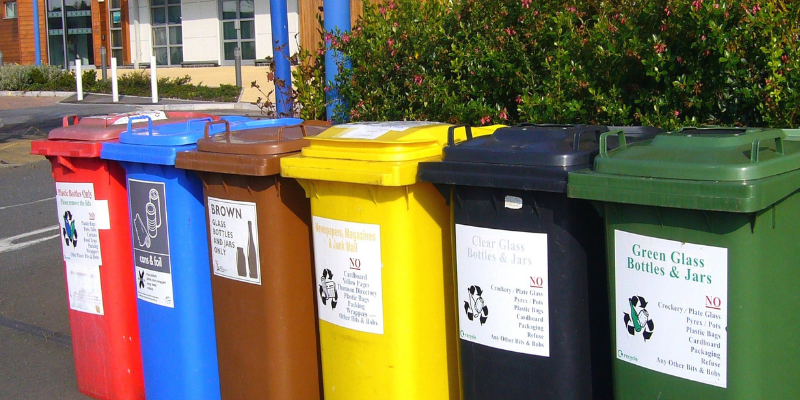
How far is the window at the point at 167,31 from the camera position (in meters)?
26.3

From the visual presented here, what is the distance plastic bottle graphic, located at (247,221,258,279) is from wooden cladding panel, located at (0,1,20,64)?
32741mm

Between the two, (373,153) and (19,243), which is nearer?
(373,153)

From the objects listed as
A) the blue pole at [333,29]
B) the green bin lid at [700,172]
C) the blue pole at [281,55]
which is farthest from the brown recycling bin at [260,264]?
the blue pole at [281,55]

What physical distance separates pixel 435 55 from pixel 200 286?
1.95 meters

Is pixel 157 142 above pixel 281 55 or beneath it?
beneath

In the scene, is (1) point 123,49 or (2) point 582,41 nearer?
(2) point 582,41

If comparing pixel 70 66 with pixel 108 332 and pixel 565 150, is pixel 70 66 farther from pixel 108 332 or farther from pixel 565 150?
pixel 565 150

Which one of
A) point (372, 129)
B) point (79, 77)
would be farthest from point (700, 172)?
point (79, 77)

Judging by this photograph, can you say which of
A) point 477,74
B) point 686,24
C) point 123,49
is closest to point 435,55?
point 477,74

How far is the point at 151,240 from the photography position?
3840 mm

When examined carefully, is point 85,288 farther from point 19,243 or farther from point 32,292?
point 19,243

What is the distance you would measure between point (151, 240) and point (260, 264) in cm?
73

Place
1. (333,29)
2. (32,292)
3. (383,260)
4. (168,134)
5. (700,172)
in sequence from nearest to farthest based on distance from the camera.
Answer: (700,172)
(383,260)
(168,134)
(333,29)
(32,292)

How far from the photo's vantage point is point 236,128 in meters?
4.03
